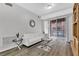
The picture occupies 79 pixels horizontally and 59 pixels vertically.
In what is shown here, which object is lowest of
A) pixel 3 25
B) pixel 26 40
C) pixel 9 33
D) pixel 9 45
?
pixel 9 45

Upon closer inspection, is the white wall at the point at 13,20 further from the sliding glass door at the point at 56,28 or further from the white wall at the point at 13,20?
the sliding glass door at the point at 56,28

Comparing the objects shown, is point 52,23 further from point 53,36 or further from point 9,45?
point 9,45

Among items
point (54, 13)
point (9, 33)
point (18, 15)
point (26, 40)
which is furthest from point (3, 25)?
point (54, 13)

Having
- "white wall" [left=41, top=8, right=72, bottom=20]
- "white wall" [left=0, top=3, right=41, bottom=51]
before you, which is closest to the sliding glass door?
"white wall" [left=41, top=8, right=72, bottom=20]

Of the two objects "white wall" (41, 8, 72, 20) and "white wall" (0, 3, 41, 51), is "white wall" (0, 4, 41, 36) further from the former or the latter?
"white wall" (41, 8, 72, 20)

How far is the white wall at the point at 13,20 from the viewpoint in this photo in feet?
8.54

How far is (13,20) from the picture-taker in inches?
119

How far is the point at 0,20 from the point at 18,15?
100 cm

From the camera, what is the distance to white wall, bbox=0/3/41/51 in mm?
2603

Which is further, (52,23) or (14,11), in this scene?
(52,23)

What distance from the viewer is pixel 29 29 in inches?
163

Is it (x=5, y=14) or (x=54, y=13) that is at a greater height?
(x=54, y=13)

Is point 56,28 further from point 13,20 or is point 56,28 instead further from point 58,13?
point 13,20

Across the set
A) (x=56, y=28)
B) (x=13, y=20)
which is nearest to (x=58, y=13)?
(x=56, y=28)
